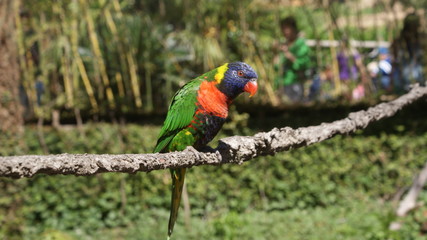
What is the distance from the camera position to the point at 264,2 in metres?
5.98

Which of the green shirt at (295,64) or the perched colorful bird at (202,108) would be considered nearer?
the perched colorful bird at (202,108)

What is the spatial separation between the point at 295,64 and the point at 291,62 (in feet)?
0.19

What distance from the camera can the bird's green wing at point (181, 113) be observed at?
1580 mm

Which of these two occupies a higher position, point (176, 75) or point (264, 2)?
point (264, 2)

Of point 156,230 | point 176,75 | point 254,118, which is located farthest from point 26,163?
point 176,75

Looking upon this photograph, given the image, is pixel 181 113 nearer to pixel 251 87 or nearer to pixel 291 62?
pixel 251 87

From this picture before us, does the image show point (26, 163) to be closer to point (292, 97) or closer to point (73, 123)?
point (292, 97)

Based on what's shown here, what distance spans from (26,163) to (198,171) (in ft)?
12.5

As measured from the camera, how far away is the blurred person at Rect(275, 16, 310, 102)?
430 cm

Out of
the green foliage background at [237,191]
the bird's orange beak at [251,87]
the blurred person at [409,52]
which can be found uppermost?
the bird's orange beak at [251,87]

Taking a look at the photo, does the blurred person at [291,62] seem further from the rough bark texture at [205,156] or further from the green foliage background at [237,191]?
the rough bark texture at [205,156]

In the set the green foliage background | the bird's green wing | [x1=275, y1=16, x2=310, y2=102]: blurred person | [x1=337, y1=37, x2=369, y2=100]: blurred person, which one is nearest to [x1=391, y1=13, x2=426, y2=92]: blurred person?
[x1=337, y1=37, x2=369, y2=100]: blurred person

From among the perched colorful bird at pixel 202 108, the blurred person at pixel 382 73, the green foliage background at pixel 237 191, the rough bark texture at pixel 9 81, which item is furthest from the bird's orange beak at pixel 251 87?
the blurred person at pixel 382 73

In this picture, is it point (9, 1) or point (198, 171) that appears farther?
point (198, 171)
